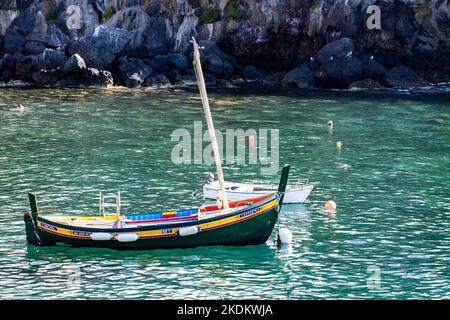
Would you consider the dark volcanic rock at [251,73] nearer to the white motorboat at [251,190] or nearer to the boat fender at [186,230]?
the white motorboat at [251,190]

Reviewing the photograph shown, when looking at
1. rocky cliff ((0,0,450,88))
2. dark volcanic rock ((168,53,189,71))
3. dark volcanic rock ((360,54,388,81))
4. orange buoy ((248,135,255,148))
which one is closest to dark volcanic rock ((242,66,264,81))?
rocky cliff ((0,0,450,88))

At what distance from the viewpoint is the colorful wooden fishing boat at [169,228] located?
5072 cm

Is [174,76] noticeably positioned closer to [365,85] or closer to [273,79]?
[273,79]

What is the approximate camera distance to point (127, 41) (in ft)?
446

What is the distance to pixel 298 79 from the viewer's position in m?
127

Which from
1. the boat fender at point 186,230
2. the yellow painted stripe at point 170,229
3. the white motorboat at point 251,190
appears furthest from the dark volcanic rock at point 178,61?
the boat fender at point 186,230

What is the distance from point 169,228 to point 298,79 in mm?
78980

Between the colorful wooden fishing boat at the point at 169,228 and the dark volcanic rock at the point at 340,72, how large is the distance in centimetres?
7427

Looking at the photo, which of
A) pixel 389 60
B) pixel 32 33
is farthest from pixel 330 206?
pixel 32 33

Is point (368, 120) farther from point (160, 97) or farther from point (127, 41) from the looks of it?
point (127, 41)

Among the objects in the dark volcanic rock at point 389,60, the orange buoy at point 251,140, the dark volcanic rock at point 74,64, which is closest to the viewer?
the orange buoy at point 251,140

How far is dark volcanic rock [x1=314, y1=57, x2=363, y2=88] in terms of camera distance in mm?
124125

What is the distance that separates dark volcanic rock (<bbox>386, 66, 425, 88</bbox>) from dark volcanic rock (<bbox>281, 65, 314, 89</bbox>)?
36.3 feet

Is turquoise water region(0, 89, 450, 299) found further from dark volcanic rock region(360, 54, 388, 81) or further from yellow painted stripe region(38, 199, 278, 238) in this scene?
dark volcanic rock region(360, 54, 388, 81)
